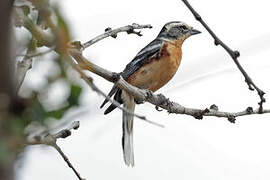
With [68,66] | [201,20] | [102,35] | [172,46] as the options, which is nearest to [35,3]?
[68,66]

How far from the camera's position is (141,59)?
6859 mm

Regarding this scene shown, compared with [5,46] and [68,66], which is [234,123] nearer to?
[68,66]

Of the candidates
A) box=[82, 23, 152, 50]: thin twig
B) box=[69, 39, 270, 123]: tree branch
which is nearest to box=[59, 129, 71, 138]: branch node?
box=[69, 39, 270, 123]: tree branch

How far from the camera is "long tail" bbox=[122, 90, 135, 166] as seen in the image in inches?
249

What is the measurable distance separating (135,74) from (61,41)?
607 cm

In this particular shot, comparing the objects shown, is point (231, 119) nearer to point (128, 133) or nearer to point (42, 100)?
point (128, 133)

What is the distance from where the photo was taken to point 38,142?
1.10 meters

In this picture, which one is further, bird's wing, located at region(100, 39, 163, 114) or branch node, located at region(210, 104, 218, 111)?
bird's wing, located at region(100, 39, 163, 114)

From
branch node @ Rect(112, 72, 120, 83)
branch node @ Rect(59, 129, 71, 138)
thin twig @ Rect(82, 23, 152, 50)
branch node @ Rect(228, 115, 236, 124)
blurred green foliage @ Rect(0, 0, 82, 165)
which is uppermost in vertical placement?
blurred green foliage @ Rect(0, 0, 82, 165)

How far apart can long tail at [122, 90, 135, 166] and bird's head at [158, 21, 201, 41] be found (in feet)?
5.54

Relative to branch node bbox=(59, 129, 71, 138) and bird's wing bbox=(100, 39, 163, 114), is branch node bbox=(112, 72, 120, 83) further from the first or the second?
bird's wing bbox=(100, 39, 163, 114)

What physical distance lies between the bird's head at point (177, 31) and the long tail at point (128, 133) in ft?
5.54

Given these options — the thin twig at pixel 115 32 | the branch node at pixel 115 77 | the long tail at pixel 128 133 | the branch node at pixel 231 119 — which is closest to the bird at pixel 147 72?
the long tail at pixel 128 133

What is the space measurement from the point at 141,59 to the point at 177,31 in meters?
1.37
